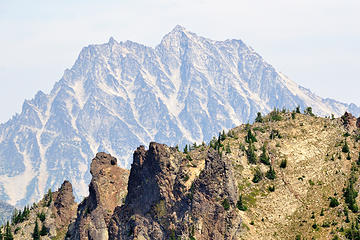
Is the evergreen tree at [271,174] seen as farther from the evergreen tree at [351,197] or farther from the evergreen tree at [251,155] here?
the evergreen tree at [351,197]

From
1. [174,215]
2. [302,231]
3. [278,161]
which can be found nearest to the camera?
[302,231]

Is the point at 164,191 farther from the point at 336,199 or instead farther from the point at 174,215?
the point at 336,199

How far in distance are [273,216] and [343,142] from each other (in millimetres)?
40687

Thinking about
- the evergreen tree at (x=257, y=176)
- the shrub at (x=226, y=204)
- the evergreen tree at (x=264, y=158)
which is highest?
the evergreen tree at (x=264, y=158)

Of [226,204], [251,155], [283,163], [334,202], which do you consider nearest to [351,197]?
[334,202]

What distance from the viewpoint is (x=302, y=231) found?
165 m

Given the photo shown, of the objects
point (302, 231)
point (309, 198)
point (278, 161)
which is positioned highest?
point (278, 161)

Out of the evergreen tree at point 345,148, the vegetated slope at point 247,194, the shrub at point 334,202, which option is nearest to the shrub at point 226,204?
the vegetated slope at point 247,194

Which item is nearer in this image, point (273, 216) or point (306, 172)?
point (273, 216)

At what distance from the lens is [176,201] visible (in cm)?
17838

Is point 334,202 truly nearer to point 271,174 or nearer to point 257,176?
point 271,174

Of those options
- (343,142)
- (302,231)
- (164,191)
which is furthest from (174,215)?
(343,142)

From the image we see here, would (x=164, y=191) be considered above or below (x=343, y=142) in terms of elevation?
below

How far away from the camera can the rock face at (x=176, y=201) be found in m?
164
